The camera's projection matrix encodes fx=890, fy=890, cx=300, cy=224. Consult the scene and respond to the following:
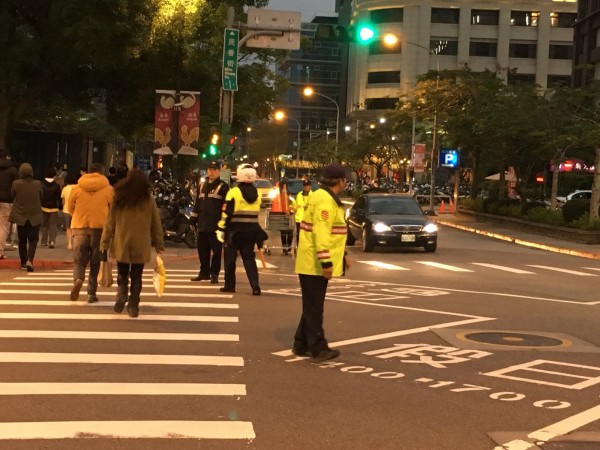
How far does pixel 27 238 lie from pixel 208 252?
3.74 metres

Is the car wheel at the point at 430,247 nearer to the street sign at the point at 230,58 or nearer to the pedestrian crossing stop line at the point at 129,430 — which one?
the street sign at the point at 230,58

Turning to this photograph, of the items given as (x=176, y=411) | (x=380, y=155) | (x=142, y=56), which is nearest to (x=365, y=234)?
(x=142, y=56)

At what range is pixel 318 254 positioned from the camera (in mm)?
8438

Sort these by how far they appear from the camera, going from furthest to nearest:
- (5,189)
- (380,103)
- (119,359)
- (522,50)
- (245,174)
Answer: (380,103)
(522,50)
(5,189)
(245,174)
(119,359)

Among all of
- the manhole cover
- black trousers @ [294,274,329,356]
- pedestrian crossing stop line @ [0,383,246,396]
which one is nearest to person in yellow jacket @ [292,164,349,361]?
black trousers @ [294,274,329,356]

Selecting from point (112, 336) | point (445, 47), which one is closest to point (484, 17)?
point (445, 47)

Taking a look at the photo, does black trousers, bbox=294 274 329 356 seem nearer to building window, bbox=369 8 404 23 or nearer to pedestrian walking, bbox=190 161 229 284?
pedestrian walking, bbox=190 161 229 284

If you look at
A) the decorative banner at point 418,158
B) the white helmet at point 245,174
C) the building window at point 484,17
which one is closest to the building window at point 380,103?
the building window at point 484,17

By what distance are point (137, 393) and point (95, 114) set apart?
47.5 meters

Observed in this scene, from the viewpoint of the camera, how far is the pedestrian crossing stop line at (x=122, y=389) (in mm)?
7029

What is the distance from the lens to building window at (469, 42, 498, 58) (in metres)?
106

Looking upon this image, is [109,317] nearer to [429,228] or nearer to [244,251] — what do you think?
[244,251]

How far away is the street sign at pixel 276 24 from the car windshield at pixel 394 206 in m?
5.25

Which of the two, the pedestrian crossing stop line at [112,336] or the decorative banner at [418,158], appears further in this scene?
the decorative banner at [418,158]
